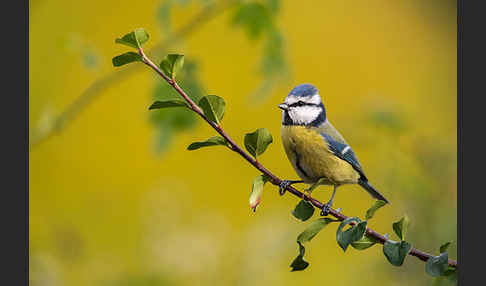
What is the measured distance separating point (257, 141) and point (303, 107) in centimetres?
37

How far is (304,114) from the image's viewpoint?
925mm

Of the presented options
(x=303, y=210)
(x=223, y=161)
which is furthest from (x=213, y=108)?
(x=223, y=161)

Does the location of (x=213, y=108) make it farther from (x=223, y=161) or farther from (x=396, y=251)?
(x=223, y=161)

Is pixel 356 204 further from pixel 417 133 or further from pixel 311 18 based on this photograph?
pixel 311 18

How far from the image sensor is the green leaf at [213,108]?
51cm

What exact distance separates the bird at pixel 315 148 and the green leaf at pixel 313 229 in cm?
33

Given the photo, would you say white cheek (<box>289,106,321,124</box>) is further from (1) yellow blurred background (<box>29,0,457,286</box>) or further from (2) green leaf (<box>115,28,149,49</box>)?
(2) green leaf (<box>115,28,149,49</box>)

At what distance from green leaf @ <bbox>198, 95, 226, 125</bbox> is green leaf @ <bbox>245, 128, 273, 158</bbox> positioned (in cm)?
4

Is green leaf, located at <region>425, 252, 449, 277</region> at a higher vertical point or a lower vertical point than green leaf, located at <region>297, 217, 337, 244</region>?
lower

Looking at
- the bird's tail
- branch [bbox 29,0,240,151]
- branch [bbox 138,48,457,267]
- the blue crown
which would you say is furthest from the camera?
the bird's tail

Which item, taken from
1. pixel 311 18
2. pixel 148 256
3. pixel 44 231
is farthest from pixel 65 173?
pixel 311 18

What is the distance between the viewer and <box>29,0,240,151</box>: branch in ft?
3.08

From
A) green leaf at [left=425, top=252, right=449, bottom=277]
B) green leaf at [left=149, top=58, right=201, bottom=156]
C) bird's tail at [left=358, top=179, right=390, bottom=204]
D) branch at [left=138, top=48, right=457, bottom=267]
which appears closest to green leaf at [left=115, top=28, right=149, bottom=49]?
branch at [left=138, top=48, right=457, bottom=267]

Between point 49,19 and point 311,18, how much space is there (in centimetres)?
120
